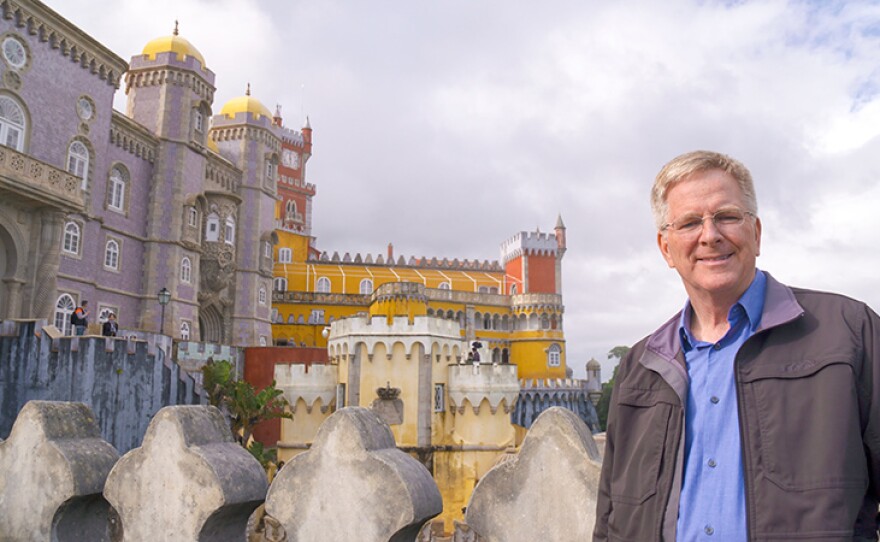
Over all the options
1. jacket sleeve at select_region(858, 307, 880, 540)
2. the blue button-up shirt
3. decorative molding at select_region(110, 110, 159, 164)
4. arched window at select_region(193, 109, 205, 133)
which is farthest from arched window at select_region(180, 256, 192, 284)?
jacket sleeve at select_region(858, 307, 880, 540)

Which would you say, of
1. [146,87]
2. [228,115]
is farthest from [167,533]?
[228,115]

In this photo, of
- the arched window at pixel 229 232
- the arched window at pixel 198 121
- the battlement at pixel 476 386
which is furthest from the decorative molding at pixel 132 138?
the battlement at pixel 476 386

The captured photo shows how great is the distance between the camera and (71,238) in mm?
23500

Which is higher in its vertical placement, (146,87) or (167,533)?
(146,87)

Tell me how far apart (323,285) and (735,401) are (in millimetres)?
50865

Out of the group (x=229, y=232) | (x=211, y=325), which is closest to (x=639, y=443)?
(x=211, y=325)

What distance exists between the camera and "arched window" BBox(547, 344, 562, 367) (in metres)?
49.8

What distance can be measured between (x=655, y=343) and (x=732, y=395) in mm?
360

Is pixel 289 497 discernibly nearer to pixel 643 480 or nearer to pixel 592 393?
pixel 643 480

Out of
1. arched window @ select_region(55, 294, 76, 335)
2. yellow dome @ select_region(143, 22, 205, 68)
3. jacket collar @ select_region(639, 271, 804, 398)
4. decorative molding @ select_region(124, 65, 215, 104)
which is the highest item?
yellow dome @ select_region(143, 22, 205, 68)

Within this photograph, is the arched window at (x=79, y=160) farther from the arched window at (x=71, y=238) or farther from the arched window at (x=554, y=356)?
the arched window at (x=554, y=356)

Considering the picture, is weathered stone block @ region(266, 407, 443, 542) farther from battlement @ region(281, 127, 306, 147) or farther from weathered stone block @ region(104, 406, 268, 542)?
battlement @ region(281, 127, 306, 147)

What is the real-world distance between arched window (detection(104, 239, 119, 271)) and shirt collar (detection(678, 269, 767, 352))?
2738cm

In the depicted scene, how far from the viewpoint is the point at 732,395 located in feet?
6.96
